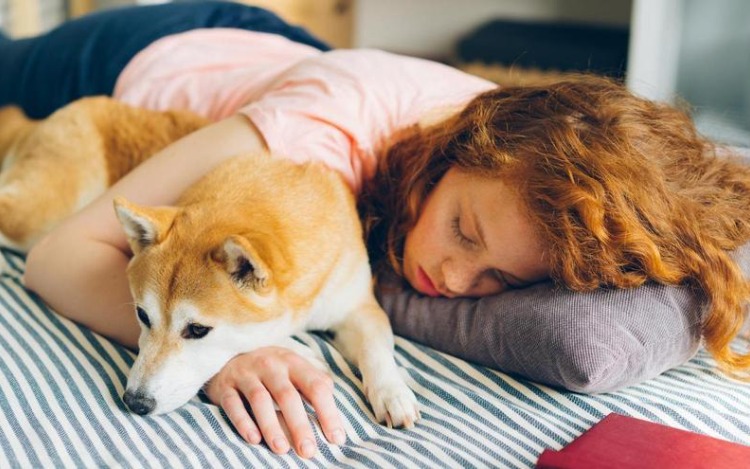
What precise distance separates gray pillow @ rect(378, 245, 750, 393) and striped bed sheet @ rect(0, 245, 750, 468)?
3 centimetres

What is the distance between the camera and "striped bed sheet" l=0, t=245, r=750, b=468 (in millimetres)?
1036

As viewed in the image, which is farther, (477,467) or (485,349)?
(485,349)

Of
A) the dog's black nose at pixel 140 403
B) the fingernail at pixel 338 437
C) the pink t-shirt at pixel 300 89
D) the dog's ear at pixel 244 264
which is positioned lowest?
the fingernail at pixel 338 437

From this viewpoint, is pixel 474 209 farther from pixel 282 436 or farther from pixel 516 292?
pixel 282 436

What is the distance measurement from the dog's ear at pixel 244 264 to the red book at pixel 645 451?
0.47 metres

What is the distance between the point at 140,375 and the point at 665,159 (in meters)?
0.92

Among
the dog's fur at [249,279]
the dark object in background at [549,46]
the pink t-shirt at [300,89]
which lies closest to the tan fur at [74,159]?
the pink t-shirt at [300,89]

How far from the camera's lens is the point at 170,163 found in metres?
1.42

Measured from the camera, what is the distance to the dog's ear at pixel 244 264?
3.57 feet

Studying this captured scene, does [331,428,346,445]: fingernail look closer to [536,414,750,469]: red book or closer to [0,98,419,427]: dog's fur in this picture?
[0,98,419,427]: dog's fur

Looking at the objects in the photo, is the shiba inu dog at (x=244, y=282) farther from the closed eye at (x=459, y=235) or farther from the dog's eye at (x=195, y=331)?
the closed eye at (x=459, y=235)

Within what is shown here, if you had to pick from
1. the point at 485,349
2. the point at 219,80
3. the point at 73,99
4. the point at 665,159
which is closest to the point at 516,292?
the point at 485,349

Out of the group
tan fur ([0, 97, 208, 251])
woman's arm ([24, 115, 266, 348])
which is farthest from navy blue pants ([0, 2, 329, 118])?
woman's arm ([24, 115, 266, 348])

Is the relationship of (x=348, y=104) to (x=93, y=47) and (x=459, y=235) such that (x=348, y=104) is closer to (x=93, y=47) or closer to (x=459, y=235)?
(x=459, y=235)
